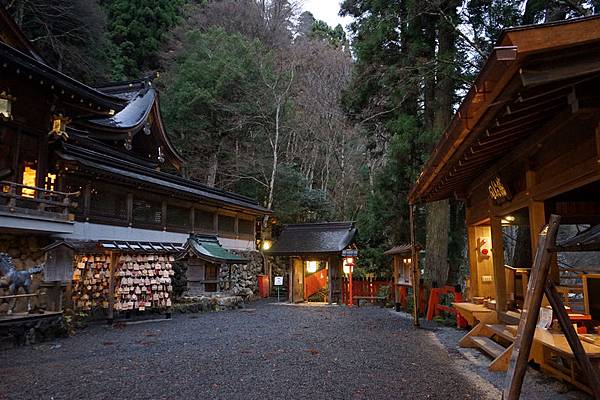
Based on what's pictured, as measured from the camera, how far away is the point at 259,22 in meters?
31.5

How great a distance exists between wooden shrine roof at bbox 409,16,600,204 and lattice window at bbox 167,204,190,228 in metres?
13.4

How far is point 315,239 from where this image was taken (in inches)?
786

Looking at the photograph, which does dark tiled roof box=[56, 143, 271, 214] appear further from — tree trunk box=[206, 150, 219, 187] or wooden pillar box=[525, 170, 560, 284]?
wooden pillar box=[525, 170, 560, 284]

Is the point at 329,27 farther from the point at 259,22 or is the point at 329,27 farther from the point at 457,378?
the point at 457,378

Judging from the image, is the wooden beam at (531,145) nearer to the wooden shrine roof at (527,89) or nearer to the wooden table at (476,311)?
the wooden shrine roof at (527,89)

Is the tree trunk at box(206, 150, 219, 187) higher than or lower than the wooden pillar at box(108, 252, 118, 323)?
higher

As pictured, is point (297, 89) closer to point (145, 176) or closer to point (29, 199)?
point (145, 176)

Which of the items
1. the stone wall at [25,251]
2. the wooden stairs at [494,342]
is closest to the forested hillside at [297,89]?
the wooden stairs at [494,342]

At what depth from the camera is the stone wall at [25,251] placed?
34.2 ft

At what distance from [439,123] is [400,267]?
5.58m

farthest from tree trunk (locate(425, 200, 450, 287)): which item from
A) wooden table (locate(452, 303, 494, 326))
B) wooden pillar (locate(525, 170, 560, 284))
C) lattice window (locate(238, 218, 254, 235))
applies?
lattice window (locate(238, 218, 254, 235))

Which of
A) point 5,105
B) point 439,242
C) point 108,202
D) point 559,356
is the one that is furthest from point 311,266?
point 559,356

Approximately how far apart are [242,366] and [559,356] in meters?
4.46

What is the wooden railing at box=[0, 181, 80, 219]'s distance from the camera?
31.6 feet
